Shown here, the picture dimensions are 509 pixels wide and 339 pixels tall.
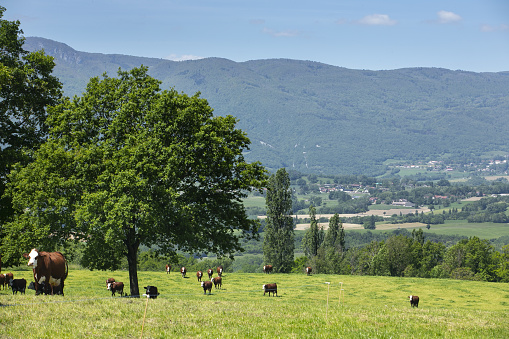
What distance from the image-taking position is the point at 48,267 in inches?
1004

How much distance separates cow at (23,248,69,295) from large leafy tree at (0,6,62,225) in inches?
394

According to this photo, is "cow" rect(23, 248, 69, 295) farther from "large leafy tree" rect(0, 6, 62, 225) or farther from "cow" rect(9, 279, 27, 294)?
"large leafy tree" rect(0, 6, 62, 225)

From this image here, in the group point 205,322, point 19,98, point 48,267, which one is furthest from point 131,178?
point 19,98

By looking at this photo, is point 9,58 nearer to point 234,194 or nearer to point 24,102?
point 24,102

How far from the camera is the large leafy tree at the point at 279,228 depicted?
265 feet

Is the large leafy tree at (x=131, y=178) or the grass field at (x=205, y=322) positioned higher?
the large leafy tree at (x=131, y=178)

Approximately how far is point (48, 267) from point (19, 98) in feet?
50.9

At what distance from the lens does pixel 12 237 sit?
3056 centimetres

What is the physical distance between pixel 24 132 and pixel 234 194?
16.5m

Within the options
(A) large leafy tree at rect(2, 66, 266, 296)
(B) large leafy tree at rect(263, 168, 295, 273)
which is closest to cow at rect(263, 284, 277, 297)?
(A) large leafy tree at rect(2, 66, 266, 296)

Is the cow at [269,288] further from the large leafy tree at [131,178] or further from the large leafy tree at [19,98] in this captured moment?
the large leafy tree at [19,98]

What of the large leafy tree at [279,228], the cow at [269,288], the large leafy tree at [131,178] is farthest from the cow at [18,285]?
the large leafy tree at [279,228]

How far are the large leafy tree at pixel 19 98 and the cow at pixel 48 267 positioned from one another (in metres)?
10.0

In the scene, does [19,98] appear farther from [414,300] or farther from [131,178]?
[414,300]
